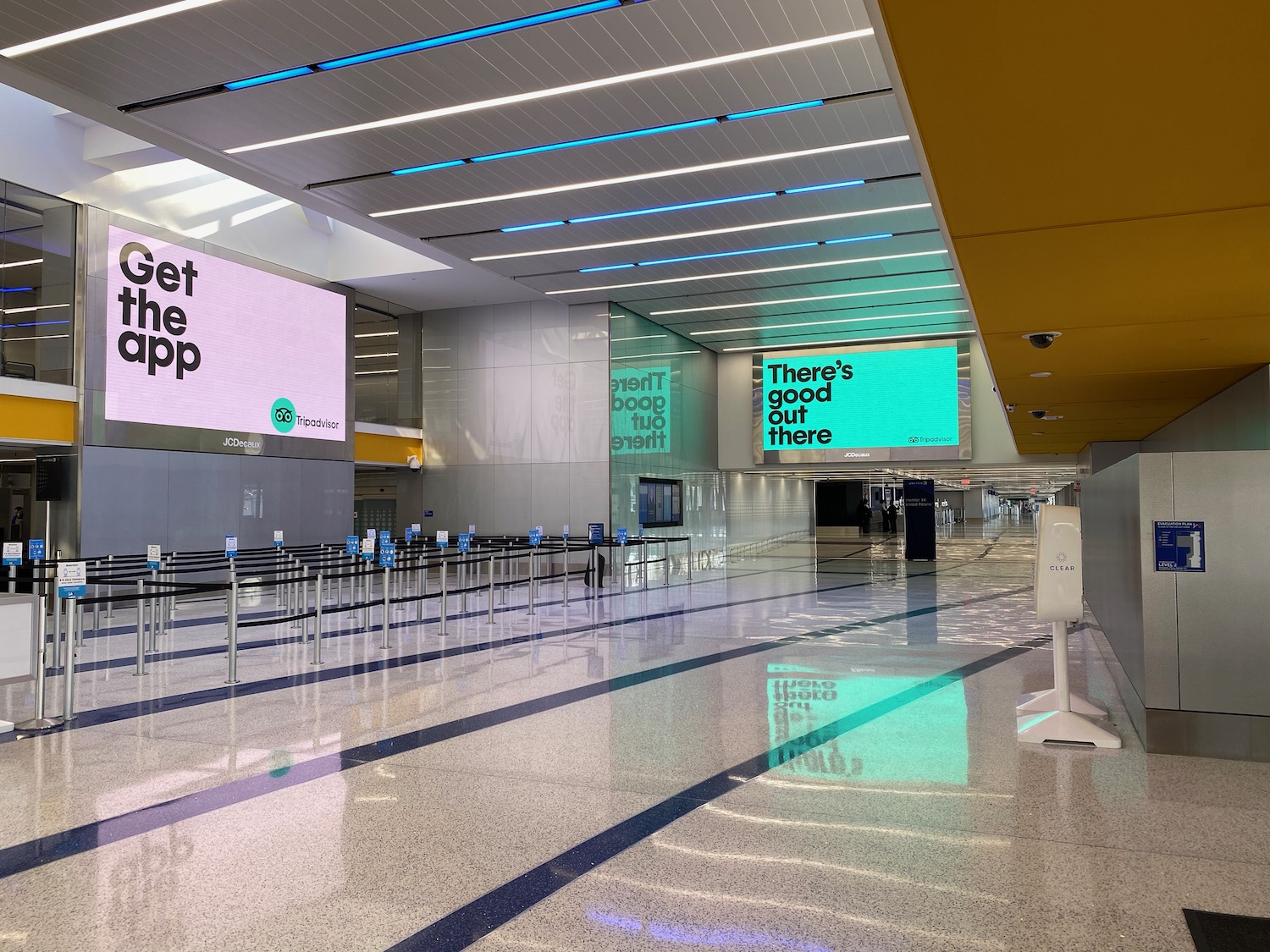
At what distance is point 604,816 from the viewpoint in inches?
169

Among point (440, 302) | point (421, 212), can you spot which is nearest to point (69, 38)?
point (421, 212)

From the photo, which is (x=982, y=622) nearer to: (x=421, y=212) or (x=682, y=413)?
(x=421, y=212)

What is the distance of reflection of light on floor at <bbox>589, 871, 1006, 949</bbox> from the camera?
303cm

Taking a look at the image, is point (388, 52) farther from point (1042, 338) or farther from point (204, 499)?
point (204, 499)

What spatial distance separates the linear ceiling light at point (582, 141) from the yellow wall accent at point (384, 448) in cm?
998

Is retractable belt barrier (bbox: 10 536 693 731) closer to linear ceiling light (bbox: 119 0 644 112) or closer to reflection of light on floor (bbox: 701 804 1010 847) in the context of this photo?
reflection of light on floor (bbox: 701 804 1010 847)

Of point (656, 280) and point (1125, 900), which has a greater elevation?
point (656, 280)

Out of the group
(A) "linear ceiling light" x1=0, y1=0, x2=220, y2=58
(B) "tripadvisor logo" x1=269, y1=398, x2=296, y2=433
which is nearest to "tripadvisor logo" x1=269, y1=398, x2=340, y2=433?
(B) "tripadvisor logo" x1=269, y1=398, x2=296, y2=433

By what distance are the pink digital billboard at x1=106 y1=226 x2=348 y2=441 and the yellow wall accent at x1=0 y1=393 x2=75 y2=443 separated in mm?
710

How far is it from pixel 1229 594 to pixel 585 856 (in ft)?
13.3

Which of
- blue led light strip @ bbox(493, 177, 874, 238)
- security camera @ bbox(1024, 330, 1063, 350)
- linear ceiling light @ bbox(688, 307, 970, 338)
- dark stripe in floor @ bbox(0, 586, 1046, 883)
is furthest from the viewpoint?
linear ceiling light @ bbox(688, 307, 970, 338)

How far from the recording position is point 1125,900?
11.0 feet

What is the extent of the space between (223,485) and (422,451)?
22.3 feet

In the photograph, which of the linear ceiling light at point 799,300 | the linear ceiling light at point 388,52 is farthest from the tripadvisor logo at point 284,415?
the linear ceiling light at point 388,52
